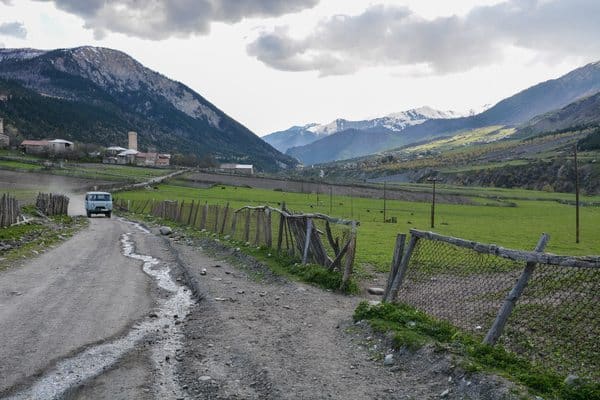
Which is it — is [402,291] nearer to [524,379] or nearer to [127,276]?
Answer: [524,379]

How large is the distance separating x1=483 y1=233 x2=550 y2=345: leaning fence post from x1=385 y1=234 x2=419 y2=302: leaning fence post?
3370 mm

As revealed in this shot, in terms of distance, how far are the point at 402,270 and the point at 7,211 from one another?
79.6ft

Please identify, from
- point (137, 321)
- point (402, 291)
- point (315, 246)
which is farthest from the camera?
point (315, 246)

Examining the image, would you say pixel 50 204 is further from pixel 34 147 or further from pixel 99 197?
pixel 34 147

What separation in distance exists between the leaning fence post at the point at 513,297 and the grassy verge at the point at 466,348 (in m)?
0.19

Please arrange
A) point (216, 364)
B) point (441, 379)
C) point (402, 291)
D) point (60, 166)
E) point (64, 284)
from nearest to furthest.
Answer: point (441, 379) → point (216, 364) → point (402, 291) → point (64, 284) → point (60, 166)

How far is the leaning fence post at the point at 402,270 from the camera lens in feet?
37.7

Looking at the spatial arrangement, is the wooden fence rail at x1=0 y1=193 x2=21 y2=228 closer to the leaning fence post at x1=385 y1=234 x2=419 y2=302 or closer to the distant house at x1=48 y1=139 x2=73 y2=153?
the leaning fence post at x1=385 y1=234 x2=419 y2=302

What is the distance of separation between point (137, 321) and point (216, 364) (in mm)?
3486

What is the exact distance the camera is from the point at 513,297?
8.00 m

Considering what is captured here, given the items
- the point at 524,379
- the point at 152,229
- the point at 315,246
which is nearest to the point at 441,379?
the point at 524,379

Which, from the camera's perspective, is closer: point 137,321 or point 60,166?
point 137,321

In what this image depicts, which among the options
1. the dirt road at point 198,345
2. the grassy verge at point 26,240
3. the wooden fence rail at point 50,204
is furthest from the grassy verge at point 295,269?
the wooden fence rail at point 50,204

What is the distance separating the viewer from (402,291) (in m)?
12.2
